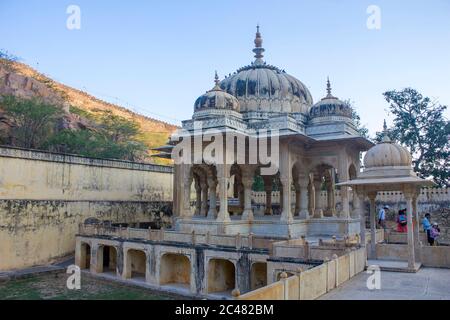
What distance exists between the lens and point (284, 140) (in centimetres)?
1961

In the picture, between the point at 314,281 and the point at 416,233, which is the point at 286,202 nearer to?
the point at 416,233

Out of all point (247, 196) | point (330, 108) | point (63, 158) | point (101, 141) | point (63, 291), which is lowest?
point (63, 291)

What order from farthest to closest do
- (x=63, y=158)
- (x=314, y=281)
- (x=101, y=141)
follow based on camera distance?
(x=101, y=141) → (x=63, y=158) → (x=314, y=281)

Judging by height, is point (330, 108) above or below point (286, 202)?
above

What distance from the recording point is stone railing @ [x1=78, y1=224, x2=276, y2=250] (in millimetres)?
15281

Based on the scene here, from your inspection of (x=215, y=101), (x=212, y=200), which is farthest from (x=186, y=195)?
(x=215, y=101)

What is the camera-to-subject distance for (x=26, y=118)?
33.4 meters

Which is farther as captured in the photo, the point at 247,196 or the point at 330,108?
the point at 330,108

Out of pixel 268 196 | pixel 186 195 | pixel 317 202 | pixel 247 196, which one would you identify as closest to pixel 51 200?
pixel 186 195

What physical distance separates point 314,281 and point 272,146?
11.9 m

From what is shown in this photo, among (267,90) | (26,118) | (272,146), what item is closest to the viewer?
(272,146)

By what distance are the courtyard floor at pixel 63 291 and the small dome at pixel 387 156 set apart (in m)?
9.61

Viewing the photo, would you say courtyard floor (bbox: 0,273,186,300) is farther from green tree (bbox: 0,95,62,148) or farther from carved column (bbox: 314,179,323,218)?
green tree (bbox: 0,95,62,148)

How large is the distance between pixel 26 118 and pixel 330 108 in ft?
82.9
